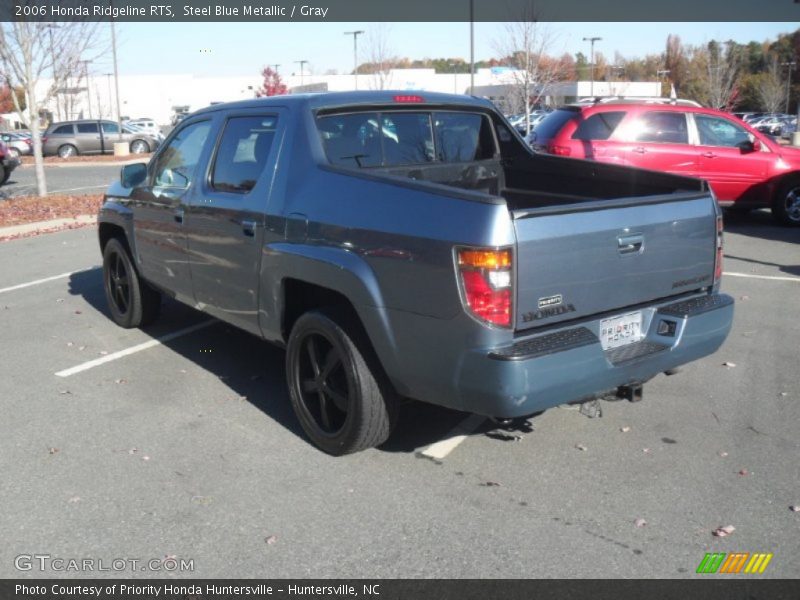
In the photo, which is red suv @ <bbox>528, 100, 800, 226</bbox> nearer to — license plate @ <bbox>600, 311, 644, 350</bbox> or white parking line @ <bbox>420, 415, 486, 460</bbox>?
white parking line @ <bbox>420, 415, 486, 460</bbox>

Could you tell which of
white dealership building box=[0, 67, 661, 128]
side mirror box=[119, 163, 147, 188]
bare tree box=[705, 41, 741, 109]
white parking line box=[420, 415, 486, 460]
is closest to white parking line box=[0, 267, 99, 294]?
side mirror box=[119, 163, 147, 188]

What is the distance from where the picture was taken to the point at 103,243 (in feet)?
24.3

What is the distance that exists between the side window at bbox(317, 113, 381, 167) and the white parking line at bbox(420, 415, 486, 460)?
5.43ft

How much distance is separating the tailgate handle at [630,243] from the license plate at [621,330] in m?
0.32

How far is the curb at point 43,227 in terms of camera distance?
42.6ft

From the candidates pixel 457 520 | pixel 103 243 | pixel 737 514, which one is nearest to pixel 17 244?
pixel 103 243

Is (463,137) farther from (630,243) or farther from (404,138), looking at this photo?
(630,243)

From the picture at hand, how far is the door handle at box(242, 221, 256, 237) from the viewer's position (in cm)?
473

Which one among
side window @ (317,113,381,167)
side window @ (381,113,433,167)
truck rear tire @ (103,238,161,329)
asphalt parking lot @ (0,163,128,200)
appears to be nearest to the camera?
side window @ (317,113,381,167)

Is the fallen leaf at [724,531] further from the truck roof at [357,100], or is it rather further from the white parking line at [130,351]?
the white parking line at [130,351]

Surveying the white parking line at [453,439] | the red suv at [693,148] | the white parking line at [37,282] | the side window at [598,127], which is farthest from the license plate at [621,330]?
the side window at [598,127]
